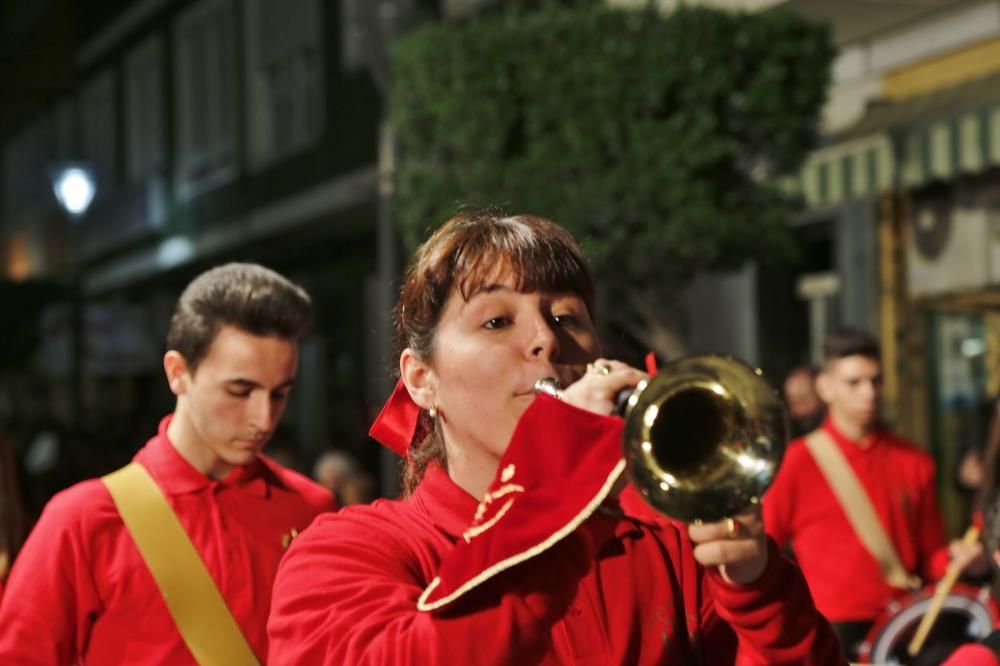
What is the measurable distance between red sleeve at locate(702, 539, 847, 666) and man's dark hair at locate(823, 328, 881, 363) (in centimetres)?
526

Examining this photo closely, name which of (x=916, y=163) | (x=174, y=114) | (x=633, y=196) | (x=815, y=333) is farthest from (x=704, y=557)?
(x=174, y=114)

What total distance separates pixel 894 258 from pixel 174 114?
15251mm

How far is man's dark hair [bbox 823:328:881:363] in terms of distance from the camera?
23.9 feet

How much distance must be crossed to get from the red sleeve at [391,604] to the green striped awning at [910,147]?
329 inches

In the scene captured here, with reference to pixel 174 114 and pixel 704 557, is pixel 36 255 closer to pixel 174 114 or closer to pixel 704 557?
pixel 174 114

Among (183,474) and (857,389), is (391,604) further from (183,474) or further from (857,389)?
(857,389)

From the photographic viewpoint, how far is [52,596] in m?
3.72

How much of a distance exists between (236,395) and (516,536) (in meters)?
1.99

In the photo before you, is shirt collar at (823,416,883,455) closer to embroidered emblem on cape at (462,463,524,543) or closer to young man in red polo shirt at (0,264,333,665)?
young man in red polo shirt at (0,264,333,665)

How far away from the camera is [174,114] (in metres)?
25.3

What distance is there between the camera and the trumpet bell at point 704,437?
194 centimetres

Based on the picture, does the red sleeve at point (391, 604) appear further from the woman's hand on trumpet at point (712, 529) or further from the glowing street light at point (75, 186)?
the glowing street light at point (75, 186)

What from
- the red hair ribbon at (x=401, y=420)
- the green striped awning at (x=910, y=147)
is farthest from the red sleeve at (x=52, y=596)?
the green striped awning at (x=910, y=147)

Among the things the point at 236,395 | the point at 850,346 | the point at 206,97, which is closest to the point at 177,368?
the point at 236,395
